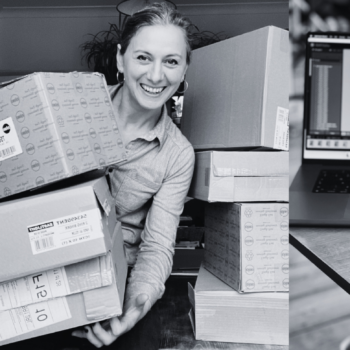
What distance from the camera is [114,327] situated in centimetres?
73

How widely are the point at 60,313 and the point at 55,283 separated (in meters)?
0.06

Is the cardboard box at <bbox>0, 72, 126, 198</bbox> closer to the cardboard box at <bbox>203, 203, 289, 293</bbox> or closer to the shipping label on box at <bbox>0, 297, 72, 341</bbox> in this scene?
the shipping label on box at <bbox>0, 297, 72, 341</bbox>

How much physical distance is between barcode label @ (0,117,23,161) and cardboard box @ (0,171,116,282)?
77 millimetres

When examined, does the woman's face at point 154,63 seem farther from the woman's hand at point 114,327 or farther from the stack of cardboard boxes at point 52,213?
the woman's hand at point 114,327

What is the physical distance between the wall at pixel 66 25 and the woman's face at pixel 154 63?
1.98 m

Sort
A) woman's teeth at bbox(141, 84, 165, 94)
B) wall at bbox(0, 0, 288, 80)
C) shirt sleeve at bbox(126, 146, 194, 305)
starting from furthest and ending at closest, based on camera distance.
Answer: wall at bbox(0, 0, 288, 80)
woman's teeth at bbox(141, 84, 165, 94)
shirt sleeve at bbox(126, 146, 194, 305)

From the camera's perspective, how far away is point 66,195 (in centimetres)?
63

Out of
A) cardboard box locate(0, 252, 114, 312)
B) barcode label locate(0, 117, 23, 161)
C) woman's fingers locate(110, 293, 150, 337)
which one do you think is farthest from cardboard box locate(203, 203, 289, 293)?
barcode label locate(0, 117, 23, 161)

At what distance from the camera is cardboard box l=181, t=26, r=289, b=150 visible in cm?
90

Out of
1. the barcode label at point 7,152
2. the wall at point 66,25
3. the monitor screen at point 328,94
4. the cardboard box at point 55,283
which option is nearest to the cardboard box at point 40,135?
the barcode label at point 7,152

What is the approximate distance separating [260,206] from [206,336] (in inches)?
12.4

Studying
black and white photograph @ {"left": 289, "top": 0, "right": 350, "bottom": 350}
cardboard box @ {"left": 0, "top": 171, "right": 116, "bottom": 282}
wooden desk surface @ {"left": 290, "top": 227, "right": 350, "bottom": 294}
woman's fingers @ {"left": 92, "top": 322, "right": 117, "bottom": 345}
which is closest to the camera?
black and white photograph @ {"left": 289, "top": 0, "right": 350, "bottom": 350}

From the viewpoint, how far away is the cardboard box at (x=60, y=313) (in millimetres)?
685

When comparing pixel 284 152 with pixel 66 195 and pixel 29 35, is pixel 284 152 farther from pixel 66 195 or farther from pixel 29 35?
pixel 29 35
